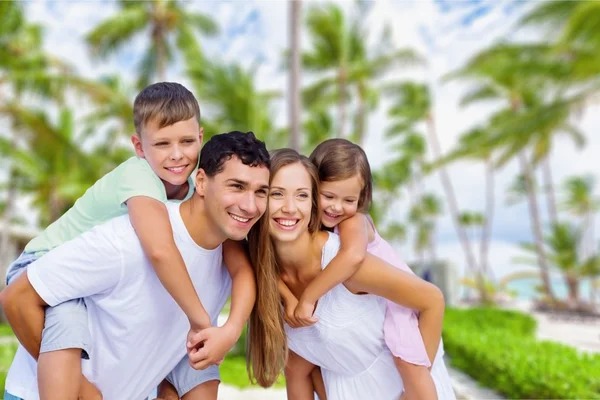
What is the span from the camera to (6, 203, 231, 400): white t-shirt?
2.20m

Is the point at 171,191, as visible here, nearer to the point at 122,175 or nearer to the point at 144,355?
the point at 122,175

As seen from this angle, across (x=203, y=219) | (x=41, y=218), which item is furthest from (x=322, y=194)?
(x=41, y=218)

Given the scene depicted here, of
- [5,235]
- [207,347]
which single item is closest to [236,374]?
[207,347]

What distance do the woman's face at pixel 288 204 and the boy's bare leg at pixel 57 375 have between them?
945mm

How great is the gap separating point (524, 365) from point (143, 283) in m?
4.87

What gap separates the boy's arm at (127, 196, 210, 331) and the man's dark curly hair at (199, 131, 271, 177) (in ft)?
0.94

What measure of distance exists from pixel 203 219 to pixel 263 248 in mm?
309

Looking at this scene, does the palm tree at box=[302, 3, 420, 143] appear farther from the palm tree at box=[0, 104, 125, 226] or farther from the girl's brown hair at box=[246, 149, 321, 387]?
the girl's brown hair at box=[246, 149, 321, 387]

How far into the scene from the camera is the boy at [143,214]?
2150mm

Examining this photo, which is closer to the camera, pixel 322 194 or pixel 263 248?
→ pixel 263 248

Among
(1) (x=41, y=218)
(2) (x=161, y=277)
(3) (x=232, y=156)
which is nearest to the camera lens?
(2) (x=161, y=277)

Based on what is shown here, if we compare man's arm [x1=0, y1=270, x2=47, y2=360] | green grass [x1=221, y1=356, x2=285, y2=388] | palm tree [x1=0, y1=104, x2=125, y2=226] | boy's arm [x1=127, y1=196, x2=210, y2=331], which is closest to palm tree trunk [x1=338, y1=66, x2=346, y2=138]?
palm tree [x1=0, y1=104, x2=125, y2=226]

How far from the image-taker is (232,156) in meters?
2.31

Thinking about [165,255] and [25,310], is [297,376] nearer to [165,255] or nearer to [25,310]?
[165,255]
